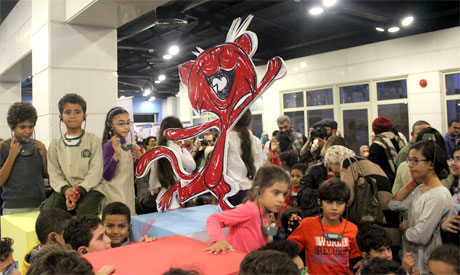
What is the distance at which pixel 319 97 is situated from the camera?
9828 mm

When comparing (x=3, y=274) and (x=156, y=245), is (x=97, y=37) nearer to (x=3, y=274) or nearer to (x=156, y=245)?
(x=3, y=274)

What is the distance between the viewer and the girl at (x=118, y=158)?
119 inches

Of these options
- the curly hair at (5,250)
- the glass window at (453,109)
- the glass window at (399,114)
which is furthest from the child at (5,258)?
the glass window at (399,114)

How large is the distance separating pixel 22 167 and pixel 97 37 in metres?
1.76

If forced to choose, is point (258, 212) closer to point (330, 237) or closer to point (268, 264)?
point (330, 237)

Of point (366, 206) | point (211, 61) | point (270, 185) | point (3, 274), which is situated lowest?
point (3, 274)

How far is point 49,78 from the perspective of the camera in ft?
13.2

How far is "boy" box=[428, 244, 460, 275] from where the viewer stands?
176 centimetres

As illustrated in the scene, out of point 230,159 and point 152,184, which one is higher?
point 230,159

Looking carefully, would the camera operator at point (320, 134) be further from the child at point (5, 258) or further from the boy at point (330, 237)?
the child at point (5, 258)

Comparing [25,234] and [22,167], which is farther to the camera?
[22,167]

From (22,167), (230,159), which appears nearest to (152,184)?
(230,159)

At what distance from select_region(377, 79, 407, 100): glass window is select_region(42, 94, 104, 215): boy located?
278 inches

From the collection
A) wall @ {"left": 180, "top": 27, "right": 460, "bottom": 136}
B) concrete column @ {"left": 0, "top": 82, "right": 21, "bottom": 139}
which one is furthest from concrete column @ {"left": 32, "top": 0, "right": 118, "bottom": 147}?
wall @ {"left": 180, "top": 27, "right": 460, "bottom": 136}
